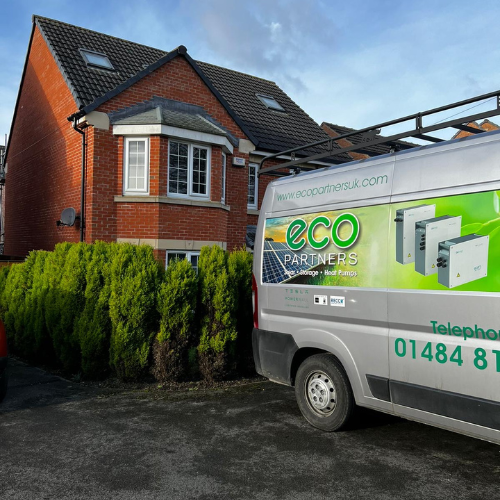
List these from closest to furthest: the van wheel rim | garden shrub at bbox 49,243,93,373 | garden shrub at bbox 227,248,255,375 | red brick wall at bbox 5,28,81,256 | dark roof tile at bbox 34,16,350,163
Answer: the van wheel rim < garden shrub at bbox 227,248,255,375 < garden shrub at bbox 49,243,93,373 < dark roof tile at bbox 34,16,350,163 < red brick wall at bbox 5,28,81,256

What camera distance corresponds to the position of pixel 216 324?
708 cm

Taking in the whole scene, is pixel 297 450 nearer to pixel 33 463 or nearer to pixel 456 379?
pixel 456 379

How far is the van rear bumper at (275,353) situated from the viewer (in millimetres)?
5328

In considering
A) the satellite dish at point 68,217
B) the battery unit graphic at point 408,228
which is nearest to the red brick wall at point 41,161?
the satellite dish at point 68,217

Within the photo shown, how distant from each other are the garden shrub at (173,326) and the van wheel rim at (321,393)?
93.2 inches

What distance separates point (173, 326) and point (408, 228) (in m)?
3.83

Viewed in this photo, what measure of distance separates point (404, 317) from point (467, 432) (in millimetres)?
951

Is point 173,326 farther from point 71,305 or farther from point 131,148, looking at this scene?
point 131,148

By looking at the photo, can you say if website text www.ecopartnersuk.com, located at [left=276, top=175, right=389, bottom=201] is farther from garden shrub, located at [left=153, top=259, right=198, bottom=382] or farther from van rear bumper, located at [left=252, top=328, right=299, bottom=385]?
garden shrub, located at [left=153, top=259, right=198, bottom=382]

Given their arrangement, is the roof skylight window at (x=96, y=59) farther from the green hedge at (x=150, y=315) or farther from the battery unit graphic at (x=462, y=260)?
the battery unit graphic at (x=462, y=260)

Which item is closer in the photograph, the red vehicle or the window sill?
the red vehicle

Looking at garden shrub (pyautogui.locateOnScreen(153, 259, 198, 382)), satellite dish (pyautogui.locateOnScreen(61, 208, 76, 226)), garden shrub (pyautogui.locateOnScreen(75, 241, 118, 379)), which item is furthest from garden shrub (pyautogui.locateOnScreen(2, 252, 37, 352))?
garden shrub (pyautogui.locateOnScreen(153, 259, 198, 382))

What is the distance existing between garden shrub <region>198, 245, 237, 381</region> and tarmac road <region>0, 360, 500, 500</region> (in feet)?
3.03

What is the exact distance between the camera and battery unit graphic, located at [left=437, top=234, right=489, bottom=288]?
12.1 feet
